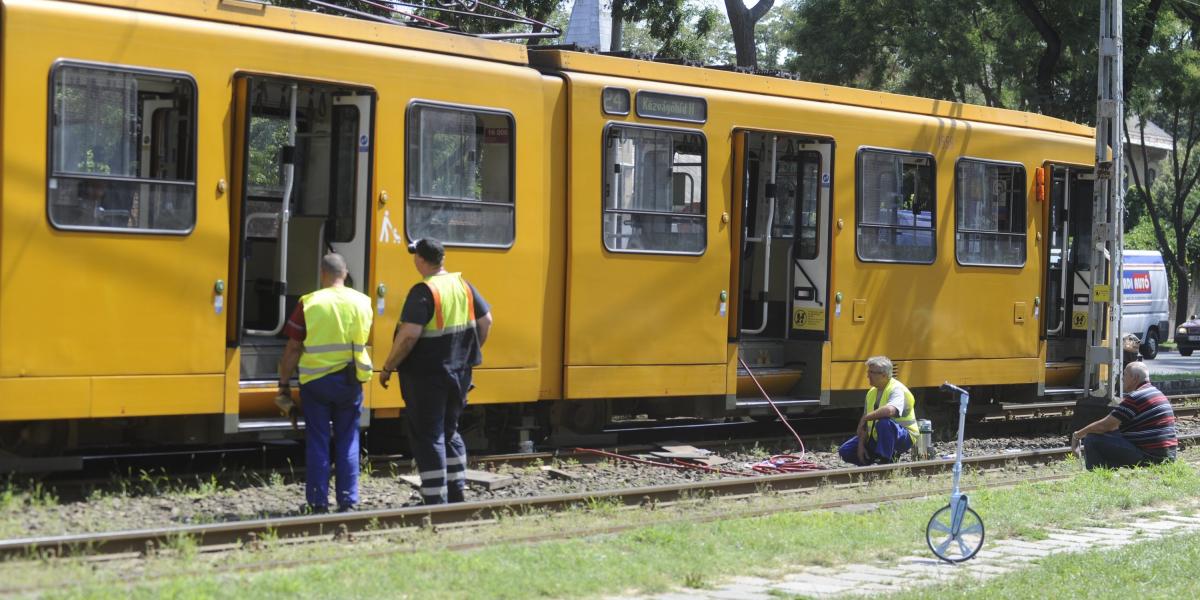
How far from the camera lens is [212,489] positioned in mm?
9969

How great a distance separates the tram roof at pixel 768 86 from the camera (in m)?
12.4

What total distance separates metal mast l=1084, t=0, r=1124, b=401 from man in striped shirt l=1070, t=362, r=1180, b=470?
2.33 meters

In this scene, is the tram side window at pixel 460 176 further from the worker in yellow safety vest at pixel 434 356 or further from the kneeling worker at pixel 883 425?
the kneeling worker at pixel 883 425

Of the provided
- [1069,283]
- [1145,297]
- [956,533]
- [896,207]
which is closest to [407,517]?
[956,533]

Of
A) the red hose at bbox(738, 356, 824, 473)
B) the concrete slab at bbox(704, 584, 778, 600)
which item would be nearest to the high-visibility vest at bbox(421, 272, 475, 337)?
the concrete slab at bbox(704, 584, 778, 600)

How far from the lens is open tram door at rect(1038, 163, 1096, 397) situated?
17.1 m

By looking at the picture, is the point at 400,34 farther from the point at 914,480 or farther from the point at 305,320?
the point at 914,480

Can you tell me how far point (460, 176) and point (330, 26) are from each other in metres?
1.51

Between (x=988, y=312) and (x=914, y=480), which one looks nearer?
(x=914, y=480)

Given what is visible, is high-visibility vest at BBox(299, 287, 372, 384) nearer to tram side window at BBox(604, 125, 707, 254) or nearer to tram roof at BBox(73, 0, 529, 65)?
tram roof at BBox(73, 0, 529, 65)

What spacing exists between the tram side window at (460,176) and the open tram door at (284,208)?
0.45m

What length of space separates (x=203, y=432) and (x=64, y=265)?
66.3 inches

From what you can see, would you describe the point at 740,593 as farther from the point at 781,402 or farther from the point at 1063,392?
the point at 1063,392

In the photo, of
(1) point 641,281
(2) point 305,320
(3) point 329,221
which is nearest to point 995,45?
(1) point 641,281
